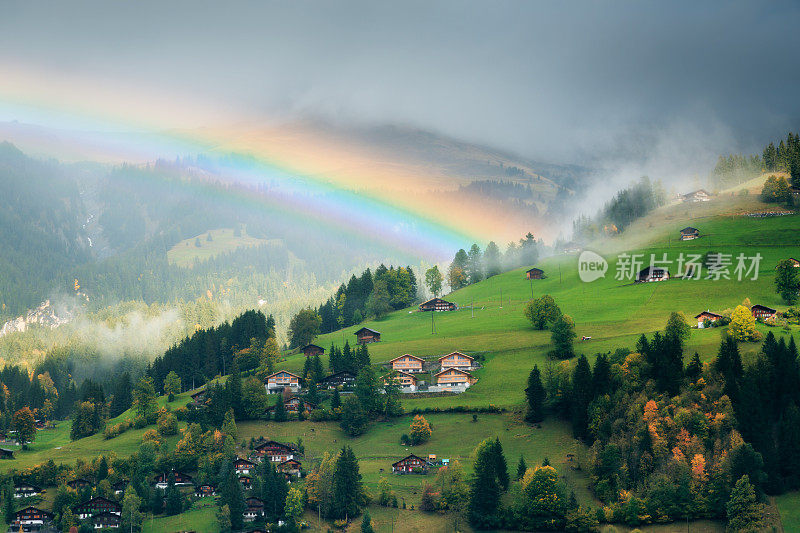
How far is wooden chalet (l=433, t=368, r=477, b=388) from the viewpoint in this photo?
11644cm

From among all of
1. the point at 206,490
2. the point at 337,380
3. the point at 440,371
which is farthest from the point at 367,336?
the point at 206,490

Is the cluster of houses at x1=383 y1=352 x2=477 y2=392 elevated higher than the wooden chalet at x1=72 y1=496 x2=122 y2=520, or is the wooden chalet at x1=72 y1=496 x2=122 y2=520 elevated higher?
the cluster of houses at x1=383 y1=352 x2=477 y2=392

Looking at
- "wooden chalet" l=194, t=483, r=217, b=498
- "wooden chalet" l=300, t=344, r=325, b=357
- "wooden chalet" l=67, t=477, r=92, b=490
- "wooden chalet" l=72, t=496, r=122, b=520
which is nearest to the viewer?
"wooden chalet" l=72, t=496, r=122, b=520

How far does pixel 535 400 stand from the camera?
102 metres

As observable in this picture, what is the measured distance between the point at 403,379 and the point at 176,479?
3511 centimetres

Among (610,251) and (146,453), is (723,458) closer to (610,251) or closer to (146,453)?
(146,453)

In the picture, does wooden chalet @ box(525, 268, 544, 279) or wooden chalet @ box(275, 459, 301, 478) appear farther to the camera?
wooden chalet @ box(525, 268, 544, 279)

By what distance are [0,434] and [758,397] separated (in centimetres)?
11258

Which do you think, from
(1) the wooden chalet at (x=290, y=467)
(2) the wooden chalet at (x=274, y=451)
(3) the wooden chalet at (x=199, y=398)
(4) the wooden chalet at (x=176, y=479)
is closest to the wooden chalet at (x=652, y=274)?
(2) the wooden chalet at (x=274, y=451)

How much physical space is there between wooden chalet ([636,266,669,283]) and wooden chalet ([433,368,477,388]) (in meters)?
51.1

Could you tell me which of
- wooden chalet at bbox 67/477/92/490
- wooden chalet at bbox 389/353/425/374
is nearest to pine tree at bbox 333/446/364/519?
wooden chalet at bbox 67/477/92/490

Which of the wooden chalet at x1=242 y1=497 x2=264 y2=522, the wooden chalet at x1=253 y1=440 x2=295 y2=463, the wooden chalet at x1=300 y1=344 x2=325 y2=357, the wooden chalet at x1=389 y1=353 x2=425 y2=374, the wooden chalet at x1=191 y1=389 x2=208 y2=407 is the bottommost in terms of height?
the wooden chalet at x1=242 y1=497 x2=264 y2=522

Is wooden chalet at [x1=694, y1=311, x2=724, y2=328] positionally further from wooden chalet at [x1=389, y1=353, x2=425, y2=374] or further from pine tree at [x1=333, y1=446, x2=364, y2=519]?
pine tree at [x1=333, y1=446, x2=364, y2=519]

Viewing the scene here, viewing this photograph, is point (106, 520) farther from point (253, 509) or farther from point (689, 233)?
point (689, 233)
